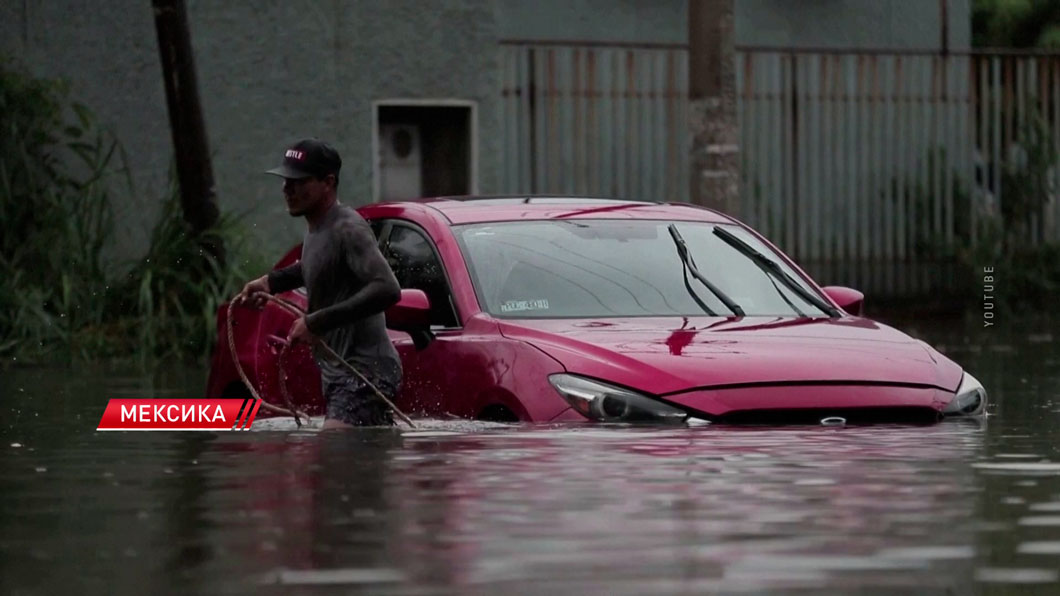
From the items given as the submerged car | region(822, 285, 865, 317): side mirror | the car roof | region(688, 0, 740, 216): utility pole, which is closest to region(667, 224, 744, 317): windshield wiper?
the submerged car

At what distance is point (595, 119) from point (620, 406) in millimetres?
13851

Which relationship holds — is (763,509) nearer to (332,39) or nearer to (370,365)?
(370,365)

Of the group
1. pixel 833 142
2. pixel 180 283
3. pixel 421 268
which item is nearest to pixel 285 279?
pixel 421 268

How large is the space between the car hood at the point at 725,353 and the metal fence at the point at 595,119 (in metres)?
12.5

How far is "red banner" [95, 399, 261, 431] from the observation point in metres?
11.4

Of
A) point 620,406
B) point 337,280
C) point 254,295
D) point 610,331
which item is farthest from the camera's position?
point 254,295

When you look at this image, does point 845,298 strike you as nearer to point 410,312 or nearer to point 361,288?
point 410,312

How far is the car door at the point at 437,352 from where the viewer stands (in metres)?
9.82

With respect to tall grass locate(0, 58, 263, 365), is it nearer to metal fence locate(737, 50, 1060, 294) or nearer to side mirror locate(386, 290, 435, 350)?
metal fence locate(737, 50, 1060, 294)

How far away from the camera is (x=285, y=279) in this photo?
10.5 metres

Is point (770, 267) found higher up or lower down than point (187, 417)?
higher up

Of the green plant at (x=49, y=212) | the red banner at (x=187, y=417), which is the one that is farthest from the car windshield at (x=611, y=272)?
the green plant at (x=49, y=212)

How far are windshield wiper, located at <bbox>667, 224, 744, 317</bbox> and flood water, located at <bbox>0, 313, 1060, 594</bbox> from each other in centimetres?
123

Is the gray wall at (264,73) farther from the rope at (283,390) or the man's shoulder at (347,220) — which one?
the man's shoulder at (347,220)
